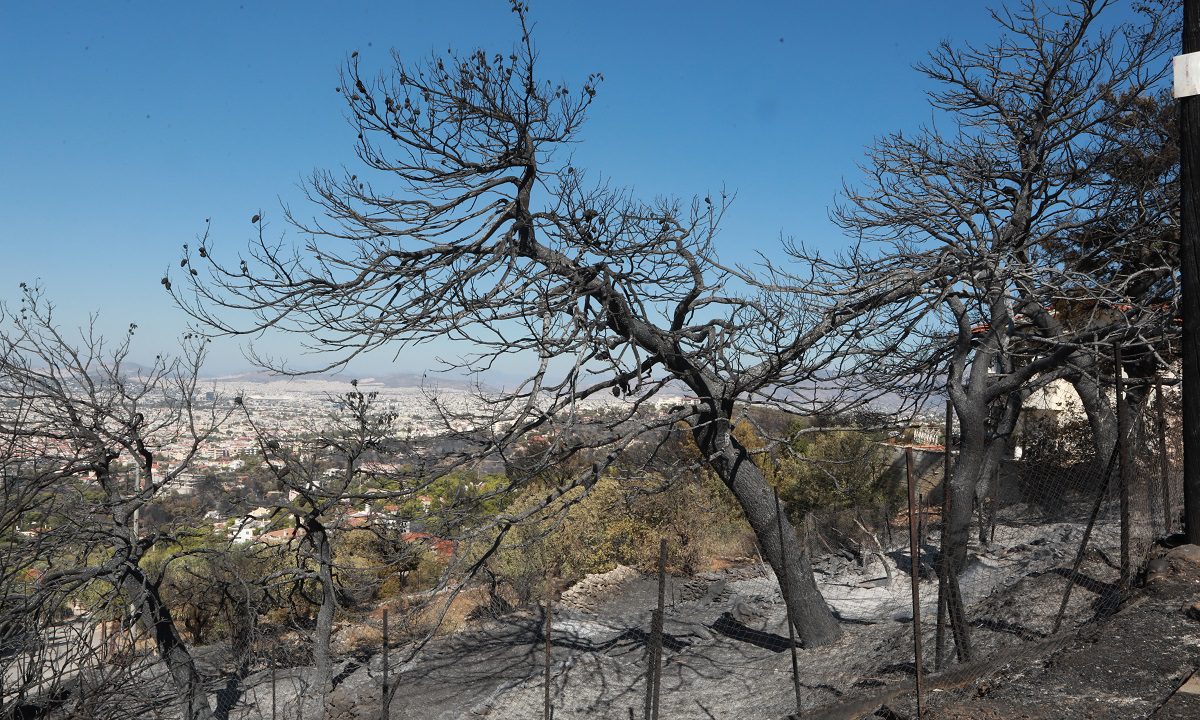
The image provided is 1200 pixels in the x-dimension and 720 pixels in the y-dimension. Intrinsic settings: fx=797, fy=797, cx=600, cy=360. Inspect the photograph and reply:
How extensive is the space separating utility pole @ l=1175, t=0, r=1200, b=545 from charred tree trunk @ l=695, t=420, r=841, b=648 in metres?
3.83

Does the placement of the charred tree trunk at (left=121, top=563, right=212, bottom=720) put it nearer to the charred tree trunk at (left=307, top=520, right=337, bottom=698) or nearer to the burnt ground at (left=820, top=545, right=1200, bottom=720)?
the charred tree trunk at (left=307, top=520, right=337, bottom=698)

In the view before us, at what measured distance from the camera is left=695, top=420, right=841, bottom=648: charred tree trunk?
27.5 ft

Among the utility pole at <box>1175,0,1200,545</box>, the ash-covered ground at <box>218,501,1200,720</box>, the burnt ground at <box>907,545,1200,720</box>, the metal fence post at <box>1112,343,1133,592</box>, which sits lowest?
the ash-covered ground at <box>218,501,1200,720</box>

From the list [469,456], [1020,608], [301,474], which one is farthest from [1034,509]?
[301,474]

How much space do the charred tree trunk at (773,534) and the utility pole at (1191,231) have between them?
12.6 feet

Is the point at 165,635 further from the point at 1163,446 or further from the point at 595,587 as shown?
the point at 1163,446

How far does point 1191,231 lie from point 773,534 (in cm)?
463

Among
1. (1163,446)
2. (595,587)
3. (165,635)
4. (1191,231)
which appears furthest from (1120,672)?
(595,587)

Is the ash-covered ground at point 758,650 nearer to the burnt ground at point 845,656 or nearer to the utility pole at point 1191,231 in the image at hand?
the burnt ground at point 845,656

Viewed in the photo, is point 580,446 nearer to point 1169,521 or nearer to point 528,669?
point 528,669

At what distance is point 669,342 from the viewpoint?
7.88 meters

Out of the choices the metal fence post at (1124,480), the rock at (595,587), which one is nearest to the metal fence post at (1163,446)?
the metal fence post at (1124,480)

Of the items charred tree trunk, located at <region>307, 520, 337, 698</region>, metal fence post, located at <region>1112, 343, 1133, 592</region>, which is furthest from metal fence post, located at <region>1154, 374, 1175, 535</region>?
charred tree trunk, located at <region>307, 520, 337, 698</region>

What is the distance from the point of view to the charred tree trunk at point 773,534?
8383 mm
